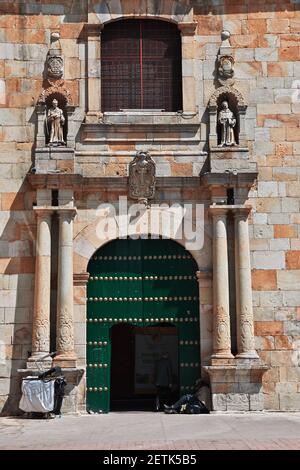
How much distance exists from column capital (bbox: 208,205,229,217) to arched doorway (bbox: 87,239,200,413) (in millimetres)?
1013

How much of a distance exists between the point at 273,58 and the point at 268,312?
18.1 ft

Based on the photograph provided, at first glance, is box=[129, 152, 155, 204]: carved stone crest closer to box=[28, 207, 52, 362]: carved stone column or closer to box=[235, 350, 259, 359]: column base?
box=[28, 207, 52, 362]: carved stone column

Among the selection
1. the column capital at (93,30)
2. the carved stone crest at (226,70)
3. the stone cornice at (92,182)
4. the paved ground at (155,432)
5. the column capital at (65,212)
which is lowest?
the paved ground at (155,432)

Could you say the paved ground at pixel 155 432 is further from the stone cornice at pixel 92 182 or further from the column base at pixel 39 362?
the stone cornice at pixel 92 182

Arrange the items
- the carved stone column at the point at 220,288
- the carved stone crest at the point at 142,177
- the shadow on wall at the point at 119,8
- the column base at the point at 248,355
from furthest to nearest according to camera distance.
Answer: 1. the shadow on wall at the point at 119,8
2. the carved stone crest at the point at 142,177
3. the carved stone column at the point at 220,288
4. the column base at the point at 248,355

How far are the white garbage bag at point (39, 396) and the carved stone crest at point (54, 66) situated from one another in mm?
6490

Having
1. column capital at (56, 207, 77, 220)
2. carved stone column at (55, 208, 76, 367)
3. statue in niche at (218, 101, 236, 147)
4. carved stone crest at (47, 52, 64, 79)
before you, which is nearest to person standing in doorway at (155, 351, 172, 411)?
carved stone column at (55, 208, 76, 367)

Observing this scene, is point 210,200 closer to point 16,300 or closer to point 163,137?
point 163,137

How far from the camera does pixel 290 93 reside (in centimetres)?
1636

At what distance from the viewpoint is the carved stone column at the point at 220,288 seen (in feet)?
49.6

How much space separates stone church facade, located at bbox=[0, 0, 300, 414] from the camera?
1528 cm

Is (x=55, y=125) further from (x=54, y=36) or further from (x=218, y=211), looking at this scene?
(x=218, y=211)

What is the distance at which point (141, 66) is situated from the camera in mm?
16641

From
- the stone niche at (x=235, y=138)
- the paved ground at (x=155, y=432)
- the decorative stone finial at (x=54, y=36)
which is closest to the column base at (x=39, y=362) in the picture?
the paved ground at (x=155, y=432)
